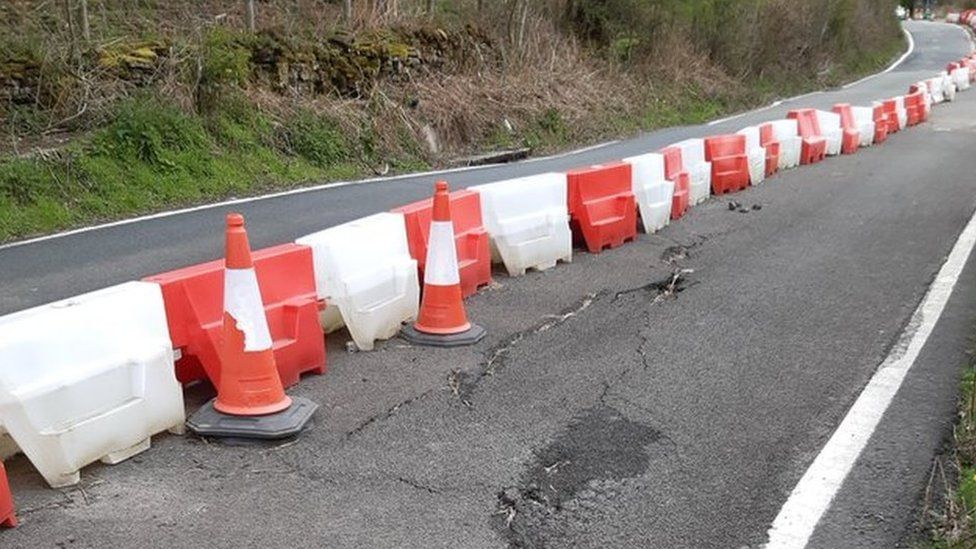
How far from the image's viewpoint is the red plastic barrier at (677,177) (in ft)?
33.9

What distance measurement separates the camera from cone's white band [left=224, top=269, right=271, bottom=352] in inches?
188

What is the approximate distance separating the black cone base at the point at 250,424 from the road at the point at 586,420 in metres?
0.07

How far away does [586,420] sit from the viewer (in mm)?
4996

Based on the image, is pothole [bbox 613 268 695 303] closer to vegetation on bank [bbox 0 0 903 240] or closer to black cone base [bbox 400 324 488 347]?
black cone base [bbox 400 324 488 347]

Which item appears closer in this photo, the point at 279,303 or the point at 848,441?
the point at 848,441

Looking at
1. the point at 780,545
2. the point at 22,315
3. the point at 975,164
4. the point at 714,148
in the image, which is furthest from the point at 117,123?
the point at 975,164

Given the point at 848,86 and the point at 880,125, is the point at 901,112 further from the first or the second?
the point at 848,86

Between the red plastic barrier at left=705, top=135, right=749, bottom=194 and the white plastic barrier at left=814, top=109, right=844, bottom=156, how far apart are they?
372cm

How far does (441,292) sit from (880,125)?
14055mm

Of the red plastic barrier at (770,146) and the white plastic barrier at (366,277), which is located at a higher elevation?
the white plastic barrier at (366,277)

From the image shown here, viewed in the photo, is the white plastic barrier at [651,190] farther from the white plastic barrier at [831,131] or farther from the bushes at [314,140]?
the white plastic barrier at [831,131]

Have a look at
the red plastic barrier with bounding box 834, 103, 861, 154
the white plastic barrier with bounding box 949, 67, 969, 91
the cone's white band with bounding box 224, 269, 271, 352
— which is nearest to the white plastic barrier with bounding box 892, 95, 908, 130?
the red plastic barrier with bounding box 834, 103, 861, 154

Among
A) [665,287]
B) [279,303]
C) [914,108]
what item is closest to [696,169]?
[665,287]

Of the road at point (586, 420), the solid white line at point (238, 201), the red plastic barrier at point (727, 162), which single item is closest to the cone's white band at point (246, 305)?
the road at point (586, 420)
